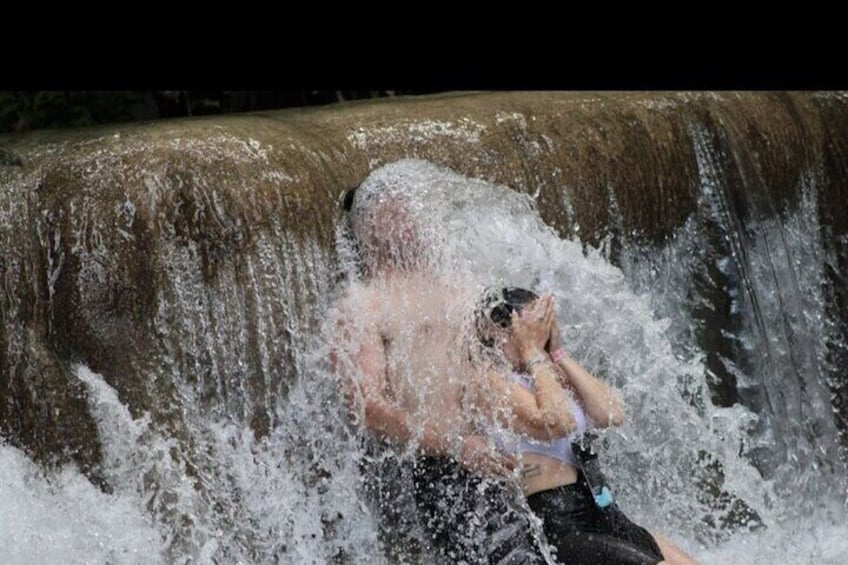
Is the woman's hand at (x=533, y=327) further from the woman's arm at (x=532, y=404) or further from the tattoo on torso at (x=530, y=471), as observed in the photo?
the tattoo on torso at (x=530, y=471)

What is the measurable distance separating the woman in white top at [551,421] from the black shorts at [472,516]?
0.20 ft

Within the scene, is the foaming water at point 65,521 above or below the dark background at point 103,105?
below

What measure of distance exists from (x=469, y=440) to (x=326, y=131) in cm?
136

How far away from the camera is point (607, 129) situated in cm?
575

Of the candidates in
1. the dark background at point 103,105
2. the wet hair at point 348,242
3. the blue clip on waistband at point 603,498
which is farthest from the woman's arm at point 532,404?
the dark background at point 103,105

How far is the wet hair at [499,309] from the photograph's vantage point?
4.15 meters

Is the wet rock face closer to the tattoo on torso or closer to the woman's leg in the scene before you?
the tattoo on torso

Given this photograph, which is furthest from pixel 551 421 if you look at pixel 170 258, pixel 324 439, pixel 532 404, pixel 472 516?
pixel 170 258

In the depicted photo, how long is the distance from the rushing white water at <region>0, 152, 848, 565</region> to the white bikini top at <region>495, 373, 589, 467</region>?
434 mm

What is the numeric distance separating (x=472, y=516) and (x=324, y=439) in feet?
2.04

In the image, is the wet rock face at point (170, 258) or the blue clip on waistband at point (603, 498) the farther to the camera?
the wet rock face at point (170, 258)

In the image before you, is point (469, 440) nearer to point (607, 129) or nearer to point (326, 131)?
point (326, 131)

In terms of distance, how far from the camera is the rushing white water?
4.35m

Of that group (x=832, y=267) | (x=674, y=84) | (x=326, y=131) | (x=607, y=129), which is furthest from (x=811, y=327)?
(x=674, y=84)
